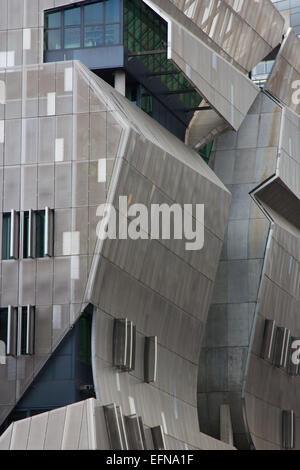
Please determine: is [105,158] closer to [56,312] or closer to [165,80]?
[56,312]

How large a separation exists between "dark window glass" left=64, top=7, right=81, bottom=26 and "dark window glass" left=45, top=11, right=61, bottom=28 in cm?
30

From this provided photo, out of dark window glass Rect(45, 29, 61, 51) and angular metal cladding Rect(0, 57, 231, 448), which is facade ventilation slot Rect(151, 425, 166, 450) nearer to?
angular metal cladding Rect(0, 57, 231, 448)

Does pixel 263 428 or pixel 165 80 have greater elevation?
pixel 165 80

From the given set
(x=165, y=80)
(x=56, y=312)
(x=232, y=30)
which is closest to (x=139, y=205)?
(x=56, y=312)

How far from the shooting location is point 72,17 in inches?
2243

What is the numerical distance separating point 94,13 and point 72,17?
38.2 inches

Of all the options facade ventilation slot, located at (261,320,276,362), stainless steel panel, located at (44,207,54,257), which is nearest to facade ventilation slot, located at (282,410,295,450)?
facade ventilation slot, located at (261,320,276,362)

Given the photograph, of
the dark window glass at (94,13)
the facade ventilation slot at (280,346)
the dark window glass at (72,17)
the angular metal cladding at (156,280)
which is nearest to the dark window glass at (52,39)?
the dark window glass at (72,17)
